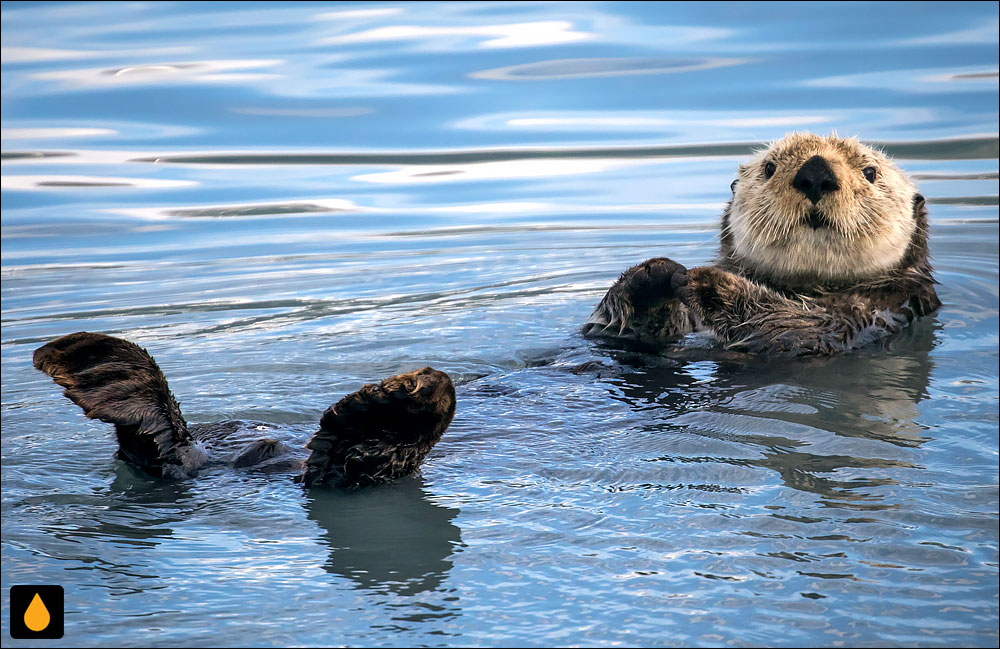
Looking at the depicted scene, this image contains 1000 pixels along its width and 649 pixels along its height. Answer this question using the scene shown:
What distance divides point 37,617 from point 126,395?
863 mm

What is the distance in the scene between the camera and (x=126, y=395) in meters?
2.89

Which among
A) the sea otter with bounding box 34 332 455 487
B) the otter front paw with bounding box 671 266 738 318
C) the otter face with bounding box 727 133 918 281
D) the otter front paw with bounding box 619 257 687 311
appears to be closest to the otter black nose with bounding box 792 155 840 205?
the otter face with bounding box 727 133 918 281

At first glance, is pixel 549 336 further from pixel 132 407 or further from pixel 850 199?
pixel 132 407

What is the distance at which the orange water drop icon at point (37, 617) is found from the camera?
6.97ft

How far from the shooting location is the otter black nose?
406 cm

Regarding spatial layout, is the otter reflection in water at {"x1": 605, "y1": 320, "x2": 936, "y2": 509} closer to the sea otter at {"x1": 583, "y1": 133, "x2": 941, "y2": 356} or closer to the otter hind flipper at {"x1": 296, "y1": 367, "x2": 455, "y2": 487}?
the sea otter at {"x1": 583, "y1": 133, "x2": 941, "y2": 356}

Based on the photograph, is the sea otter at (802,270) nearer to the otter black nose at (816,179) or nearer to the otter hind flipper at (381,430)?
the otter black nose at (816,179)

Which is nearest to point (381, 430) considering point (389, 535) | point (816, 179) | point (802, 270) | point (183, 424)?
point (389, 535)

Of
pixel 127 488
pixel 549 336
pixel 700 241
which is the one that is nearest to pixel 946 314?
pixel 549 336

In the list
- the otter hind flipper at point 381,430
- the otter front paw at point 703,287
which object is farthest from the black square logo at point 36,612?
the otter front paw at point 703,287

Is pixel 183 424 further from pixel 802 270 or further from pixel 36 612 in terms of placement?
pixel 802 270

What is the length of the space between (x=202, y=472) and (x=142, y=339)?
2.37m

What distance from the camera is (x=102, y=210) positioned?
865 cm

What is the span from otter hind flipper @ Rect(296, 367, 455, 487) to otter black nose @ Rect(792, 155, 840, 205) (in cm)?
202
